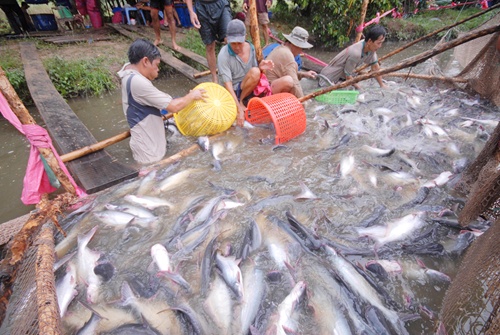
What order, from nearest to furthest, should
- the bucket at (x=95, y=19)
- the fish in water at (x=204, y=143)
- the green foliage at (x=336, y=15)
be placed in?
1. the fish in water at (x=204, y=143)
2. the green foliage at (x=336, y=15)
3. the bucket at (x=95, y=19)

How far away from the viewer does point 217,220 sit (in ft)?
9.62

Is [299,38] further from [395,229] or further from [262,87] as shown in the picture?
[395,229]

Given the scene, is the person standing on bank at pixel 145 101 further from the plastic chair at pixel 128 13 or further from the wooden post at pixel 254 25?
the plastic chair at pixel 128 13

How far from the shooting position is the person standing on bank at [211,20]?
524cm

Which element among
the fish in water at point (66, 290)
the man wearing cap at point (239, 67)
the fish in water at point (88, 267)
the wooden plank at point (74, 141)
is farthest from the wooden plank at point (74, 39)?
the fish in water at point (66, 290)

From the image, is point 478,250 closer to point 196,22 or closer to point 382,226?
A: point 382,226

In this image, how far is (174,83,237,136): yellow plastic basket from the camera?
4195 millimetres

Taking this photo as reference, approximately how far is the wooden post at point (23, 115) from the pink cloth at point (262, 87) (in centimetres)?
349

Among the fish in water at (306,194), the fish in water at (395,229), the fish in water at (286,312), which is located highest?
the fish in water at (306,194)

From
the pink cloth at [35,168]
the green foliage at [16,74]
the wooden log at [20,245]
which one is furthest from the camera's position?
the green foliage at [16,74]

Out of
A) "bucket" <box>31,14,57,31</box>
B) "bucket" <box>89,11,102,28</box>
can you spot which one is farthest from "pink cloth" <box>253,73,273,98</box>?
"bucket" <box>31,14,57,31</box>

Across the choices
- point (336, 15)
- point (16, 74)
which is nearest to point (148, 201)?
point (16, 74)

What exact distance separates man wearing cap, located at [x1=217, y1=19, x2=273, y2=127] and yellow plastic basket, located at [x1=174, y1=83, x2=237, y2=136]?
1.16 ft

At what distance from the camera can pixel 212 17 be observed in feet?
17.6
